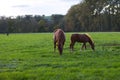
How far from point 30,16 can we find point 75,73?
417 ft

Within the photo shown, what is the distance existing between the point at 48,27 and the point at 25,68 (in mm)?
105530

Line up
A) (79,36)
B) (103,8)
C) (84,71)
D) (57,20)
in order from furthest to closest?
(57,20) < (103,8) < (79,36) < (84,71)

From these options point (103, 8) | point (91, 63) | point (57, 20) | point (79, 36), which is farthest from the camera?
point (57, 20)

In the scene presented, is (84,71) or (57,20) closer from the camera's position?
(84,71)

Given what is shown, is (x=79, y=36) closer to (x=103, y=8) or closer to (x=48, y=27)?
(x=103, y=8)

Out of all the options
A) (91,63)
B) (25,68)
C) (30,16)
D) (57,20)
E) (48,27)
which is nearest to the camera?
(25,68)

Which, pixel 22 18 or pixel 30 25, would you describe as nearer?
pixel 30 25

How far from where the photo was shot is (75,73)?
521 inches

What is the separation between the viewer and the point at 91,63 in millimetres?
16344

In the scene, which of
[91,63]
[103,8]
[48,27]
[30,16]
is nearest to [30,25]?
[48,27]

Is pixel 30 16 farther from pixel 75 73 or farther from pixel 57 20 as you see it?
pixel 75 73

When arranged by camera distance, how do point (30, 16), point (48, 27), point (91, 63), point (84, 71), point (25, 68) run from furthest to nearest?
point (30, 16) < point (48, 27) < point (91, 63) < point (25, 68) < point (84, 71)

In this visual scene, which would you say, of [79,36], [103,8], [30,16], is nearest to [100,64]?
[79,36]

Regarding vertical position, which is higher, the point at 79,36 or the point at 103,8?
the point at 103,8
